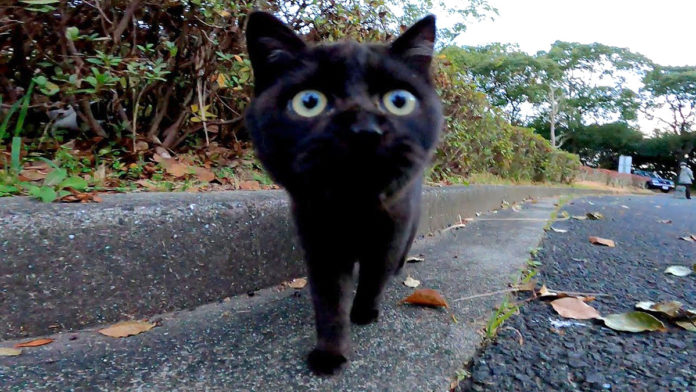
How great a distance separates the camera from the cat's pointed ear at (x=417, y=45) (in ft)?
4.73

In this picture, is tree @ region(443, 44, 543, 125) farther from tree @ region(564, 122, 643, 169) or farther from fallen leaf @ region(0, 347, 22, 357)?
fallen leaf @ region(0, 347, 22, 357)

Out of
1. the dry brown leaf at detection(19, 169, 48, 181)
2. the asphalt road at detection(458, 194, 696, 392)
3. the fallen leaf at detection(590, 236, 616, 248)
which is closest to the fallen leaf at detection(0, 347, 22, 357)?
the dry brown leaf at detection(19, 169, 48, 181)

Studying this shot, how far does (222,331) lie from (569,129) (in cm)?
4298

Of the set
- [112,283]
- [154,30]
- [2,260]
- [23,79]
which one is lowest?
[112,283]

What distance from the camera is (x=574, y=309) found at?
5.67ft

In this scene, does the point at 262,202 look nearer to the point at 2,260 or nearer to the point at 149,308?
the point at 149,308

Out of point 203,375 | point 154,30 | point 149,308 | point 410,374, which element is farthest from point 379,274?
point 154,30

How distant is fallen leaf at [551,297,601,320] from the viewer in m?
1.67

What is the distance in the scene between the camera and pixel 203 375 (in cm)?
119

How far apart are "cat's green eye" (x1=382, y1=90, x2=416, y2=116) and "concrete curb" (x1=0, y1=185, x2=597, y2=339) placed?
88 centimetres

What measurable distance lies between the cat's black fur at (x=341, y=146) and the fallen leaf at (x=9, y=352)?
2.83 feet

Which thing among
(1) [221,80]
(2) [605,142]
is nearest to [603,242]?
(1) [221,80]

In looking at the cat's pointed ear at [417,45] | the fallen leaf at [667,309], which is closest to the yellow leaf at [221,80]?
the cat's pointed ear at [417,45]

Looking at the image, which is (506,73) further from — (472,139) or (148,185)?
(148,185)
